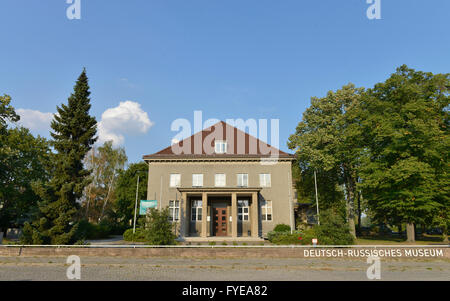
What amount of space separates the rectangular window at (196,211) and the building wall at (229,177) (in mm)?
1975

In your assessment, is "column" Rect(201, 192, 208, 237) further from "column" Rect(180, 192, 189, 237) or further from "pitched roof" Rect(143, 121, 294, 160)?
"pitched roof" Rect(143, 121, 294, 160)

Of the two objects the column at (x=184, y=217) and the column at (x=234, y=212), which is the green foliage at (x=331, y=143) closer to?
the column at (x=234, y=212)

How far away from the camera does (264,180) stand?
Result: 29.9 meters

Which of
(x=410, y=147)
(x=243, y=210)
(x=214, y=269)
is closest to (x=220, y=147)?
(x=243, y=210)

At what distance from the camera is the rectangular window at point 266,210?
28972 millimetres

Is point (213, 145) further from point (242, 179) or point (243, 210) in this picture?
point (243, 210)

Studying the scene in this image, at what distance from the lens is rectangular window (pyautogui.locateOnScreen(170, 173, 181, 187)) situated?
29753mm

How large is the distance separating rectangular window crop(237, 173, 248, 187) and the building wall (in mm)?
339

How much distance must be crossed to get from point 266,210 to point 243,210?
99.5 inches

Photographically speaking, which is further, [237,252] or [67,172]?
[67,172]

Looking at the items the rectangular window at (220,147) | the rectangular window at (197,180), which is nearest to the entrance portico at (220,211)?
the rectangular window at (197,180)

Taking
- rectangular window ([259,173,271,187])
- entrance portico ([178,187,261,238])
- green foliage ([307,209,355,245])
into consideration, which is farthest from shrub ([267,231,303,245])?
rectangular window ([259,173,271,187])
